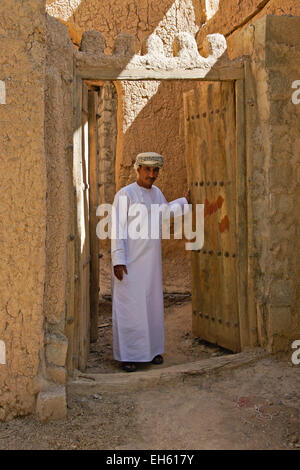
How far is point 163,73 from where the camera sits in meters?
4.01

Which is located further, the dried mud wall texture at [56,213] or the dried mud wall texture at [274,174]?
the dried mud wall texture at [274,174]

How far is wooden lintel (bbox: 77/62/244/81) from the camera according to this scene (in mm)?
3910

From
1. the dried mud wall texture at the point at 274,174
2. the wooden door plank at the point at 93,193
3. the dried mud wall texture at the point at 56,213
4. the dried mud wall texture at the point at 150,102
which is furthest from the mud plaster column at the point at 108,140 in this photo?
the dried mud wall texture at the point at 56,213

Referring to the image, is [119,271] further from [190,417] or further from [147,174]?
[190,417]

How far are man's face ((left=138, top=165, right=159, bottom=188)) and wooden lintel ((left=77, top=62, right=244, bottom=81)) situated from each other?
0.70 m

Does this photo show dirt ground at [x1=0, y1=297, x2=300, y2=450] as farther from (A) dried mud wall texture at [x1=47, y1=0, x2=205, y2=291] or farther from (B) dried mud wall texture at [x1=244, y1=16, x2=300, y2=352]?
(A) dried mud wall texture at [x1=47, y1=0, x2=205, y2=291]

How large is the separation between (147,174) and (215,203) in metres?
0.66

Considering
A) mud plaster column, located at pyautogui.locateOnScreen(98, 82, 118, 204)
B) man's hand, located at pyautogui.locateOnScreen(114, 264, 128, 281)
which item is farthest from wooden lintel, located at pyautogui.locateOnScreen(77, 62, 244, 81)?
mud plaster column, located at pyautogui.locateOnScreen(98, 82, 118, 204)

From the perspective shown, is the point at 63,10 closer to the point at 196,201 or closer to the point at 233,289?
the point at 196,201

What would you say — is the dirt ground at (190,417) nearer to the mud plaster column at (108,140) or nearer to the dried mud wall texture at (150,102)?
the dried mud wall texture at (150,102)

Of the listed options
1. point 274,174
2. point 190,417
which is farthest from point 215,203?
point 190,417

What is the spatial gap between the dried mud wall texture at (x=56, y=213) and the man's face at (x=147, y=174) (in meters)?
0.89

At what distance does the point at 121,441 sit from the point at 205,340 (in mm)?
2051

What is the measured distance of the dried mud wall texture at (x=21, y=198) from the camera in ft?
9.91
